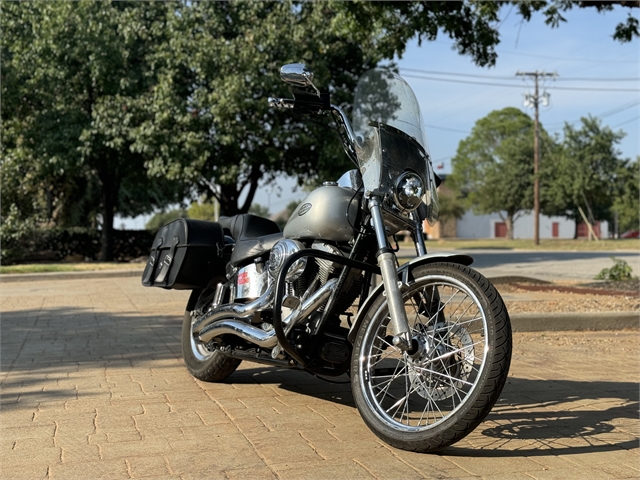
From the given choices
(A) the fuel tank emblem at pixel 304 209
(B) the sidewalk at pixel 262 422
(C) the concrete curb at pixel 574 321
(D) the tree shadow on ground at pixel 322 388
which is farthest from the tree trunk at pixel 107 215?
(A) the fuel tank emblem at pixel 304 209

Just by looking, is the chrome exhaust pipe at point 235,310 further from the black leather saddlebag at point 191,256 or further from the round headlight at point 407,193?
the round headlight at point 407,193


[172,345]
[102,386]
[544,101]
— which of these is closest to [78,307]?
[172,345]

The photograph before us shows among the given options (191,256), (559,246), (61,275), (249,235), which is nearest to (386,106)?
(249,235)

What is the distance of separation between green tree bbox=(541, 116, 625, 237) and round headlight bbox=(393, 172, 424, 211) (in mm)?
55071

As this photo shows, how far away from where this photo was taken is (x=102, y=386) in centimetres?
529

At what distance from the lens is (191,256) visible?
17.6ft

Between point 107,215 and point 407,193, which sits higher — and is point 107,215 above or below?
below

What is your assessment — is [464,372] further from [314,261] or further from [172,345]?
[172,345]

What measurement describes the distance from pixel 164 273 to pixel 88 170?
81.2 feet

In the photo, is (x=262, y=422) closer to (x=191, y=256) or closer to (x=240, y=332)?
(x=240, y=332)

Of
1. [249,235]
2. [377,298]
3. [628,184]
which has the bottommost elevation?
[377,298]

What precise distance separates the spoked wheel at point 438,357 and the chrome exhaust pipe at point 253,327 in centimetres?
33

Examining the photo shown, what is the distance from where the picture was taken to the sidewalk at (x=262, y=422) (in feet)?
11.2

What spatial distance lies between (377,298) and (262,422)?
1.00 m
